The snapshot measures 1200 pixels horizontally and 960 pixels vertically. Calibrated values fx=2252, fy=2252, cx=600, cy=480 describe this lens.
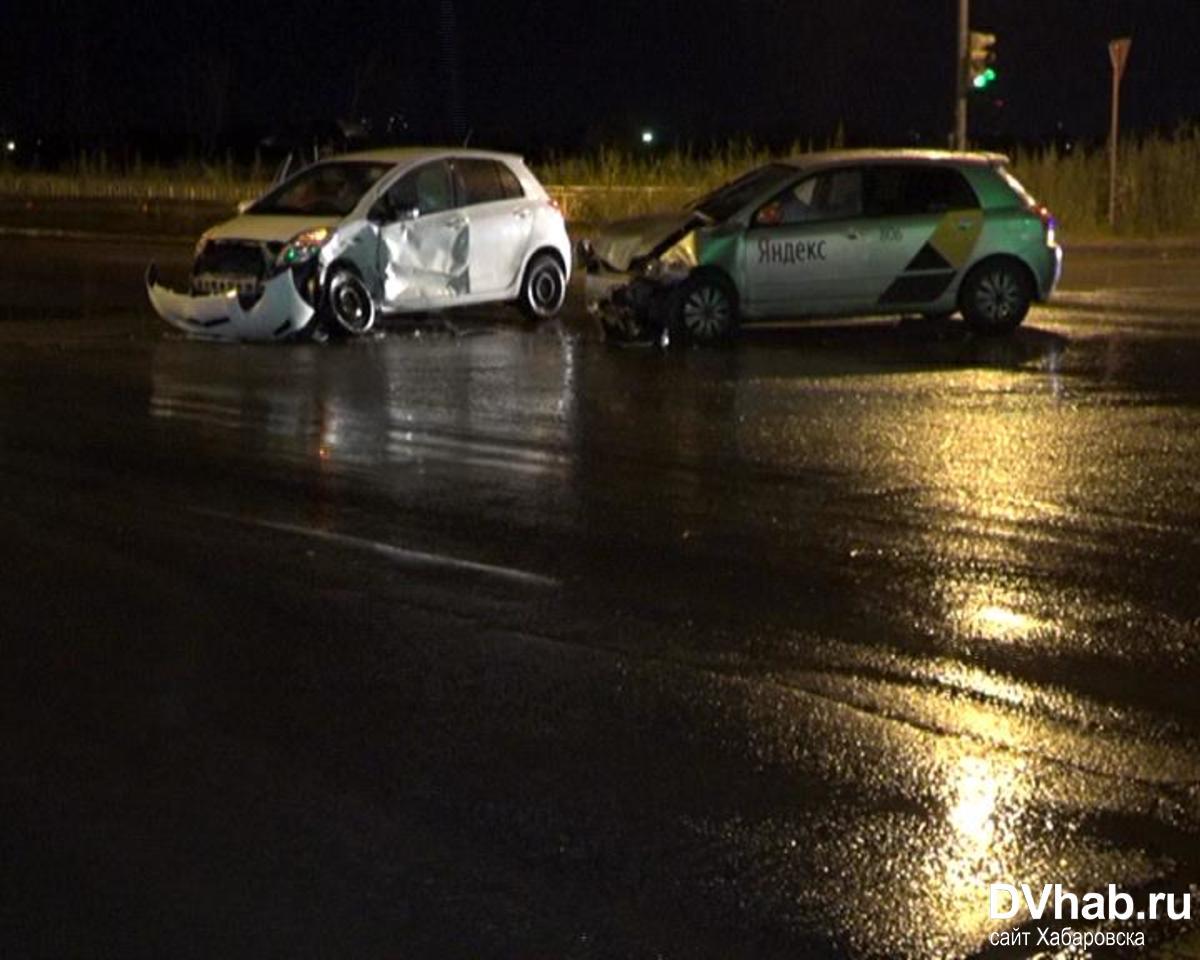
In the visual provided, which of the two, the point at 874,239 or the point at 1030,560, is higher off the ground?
the point at 874,239

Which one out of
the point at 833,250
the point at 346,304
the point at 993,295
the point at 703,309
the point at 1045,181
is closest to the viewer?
the point at 703,309

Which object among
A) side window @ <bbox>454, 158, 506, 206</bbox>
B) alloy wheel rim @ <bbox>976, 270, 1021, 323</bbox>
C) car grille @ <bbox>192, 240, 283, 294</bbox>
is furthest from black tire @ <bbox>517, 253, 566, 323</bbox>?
alloy wheel rim @ <bbox>976, 270, 1021, 323</bbox>

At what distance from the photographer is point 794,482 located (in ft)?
39.0

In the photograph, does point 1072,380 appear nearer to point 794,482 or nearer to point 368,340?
point 794,482

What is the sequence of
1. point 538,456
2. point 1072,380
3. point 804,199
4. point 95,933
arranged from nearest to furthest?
point 95,933 → point 538,456 → point 1072,380 → point 804,199

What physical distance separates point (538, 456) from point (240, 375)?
15.6 ft

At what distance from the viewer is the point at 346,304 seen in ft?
63.5

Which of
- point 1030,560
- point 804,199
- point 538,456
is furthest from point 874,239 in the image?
point 1030,560

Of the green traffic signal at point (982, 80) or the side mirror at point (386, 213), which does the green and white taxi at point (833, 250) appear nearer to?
the side mirror at point (386, 213)

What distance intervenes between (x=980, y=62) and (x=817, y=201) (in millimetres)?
14772

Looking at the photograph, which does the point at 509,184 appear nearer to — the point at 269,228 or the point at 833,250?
the point at 269,228

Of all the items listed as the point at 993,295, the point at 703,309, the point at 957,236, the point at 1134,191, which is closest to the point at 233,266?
the point at 703,309

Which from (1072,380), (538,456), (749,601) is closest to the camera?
(749,601)

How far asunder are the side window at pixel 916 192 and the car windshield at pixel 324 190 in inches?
170
